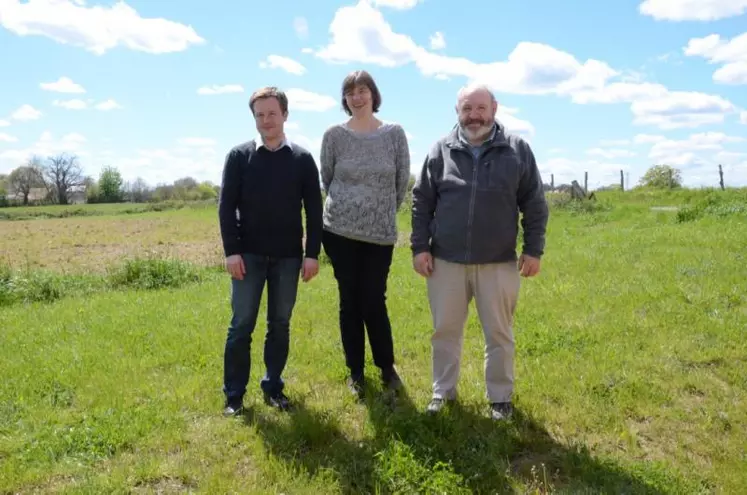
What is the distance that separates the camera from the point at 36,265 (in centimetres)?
1755

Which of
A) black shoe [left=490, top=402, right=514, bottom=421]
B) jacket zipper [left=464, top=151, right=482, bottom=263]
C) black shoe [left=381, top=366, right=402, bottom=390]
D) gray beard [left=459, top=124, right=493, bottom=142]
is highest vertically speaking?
gray beard [left=459, top=124, right=493, bottom=142]

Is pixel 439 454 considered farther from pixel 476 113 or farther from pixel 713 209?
pixel 713 209

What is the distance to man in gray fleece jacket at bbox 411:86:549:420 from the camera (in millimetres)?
3611

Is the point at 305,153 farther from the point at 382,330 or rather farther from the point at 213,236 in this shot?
the point at 213,236

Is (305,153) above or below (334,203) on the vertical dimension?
above

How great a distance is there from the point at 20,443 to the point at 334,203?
2.58 meters

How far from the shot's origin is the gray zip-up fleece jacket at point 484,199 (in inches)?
142

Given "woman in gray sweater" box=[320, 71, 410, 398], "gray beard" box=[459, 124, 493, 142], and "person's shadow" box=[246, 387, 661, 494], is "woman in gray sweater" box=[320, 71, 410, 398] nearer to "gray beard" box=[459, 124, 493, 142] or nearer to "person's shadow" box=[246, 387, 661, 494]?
"gray beard" box=[459, 124, 493, 142]

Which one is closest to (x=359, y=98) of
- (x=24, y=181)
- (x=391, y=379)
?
(x=391, y=379)

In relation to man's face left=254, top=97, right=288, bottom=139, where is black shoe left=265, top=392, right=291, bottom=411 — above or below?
below

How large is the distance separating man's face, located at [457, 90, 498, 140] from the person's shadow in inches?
73.7

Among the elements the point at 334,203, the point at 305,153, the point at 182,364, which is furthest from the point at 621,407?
the point at 182,364

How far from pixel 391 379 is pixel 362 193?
5.02ft

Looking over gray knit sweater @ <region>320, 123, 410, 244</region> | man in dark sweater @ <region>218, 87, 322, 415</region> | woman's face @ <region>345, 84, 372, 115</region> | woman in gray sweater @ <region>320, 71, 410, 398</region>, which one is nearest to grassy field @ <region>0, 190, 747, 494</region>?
man in dark sweater @ <region>218, 87, 322, 415</region>
